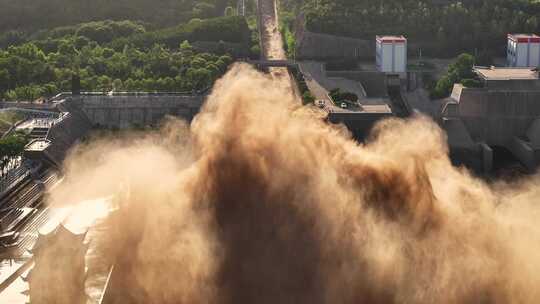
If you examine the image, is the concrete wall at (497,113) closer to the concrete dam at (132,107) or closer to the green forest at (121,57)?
the green forest at (121,57)

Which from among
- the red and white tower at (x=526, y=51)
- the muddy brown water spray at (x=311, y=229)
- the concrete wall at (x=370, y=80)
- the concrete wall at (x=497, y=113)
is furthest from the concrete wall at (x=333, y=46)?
the muddy brown water spray at (x=311, y=229)

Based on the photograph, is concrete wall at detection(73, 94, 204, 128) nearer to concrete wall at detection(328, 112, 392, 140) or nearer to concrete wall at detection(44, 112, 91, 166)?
concrete wall at detection(44, 112, 91, 166)

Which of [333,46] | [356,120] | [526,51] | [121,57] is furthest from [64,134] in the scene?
[526,51]

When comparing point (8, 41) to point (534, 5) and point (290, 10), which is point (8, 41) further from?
point (534, 5)

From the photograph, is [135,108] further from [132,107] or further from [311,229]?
[311,229]

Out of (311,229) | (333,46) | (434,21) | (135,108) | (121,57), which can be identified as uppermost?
(434,21)

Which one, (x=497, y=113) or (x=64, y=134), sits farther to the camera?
(x=497, y=113)

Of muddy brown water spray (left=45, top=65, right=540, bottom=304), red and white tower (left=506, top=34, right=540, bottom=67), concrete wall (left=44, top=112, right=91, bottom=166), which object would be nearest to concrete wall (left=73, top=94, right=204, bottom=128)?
concrete wall (left=44, top=112, right=91, bottom=166)

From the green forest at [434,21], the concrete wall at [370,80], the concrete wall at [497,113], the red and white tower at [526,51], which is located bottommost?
the concrete wall at [497,113]
